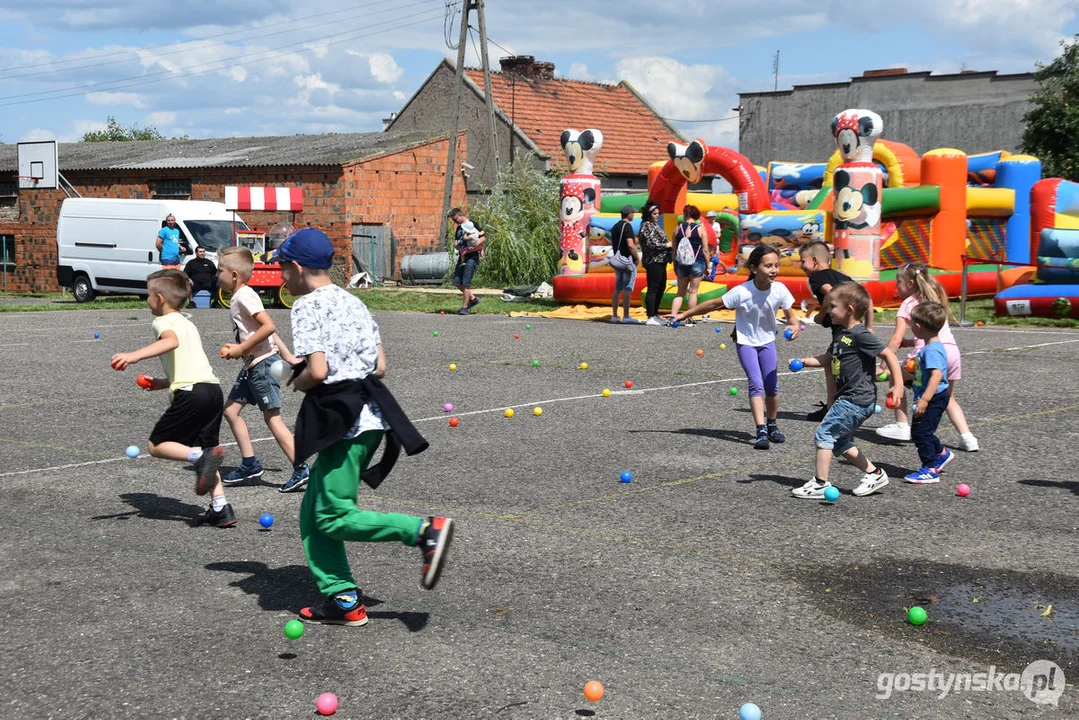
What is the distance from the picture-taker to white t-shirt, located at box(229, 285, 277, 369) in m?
7.62

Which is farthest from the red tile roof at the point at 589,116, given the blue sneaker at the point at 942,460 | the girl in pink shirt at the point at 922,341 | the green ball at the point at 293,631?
the green ball at the point at 293,631

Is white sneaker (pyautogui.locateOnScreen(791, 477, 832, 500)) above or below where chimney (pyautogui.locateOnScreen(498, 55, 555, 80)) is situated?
below

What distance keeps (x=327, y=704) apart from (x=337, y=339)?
168cm

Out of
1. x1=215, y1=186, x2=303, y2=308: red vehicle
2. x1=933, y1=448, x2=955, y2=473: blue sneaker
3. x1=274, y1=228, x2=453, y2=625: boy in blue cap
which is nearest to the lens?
x1=274, y1=228, x2=453, y2=625: boy in blue cap

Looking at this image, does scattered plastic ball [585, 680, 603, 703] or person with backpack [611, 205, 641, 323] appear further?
person with backpack [611, 205, 641, 323]

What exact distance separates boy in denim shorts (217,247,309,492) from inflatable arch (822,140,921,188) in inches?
689

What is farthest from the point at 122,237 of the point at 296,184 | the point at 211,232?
the point at 296,184

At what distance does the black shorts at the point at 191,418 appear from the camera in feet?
22.6

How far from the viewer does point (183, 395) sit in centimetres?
690

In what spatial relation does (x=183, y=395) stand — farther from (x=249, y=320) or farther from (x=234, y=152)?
(x=234, y=152)

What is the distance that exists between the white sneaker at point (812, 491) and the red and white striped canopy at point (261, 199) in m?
21.4

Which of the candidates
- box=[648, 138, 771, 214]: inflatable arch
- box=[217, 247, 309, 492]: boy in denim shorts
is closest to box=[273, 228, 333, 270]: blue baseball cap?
box=[217, 247, 309, 492]: boy in denim shorts

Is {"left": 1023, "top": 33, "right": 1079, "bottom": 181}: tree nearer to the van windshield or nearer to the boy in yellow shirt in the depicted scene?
the van windshield

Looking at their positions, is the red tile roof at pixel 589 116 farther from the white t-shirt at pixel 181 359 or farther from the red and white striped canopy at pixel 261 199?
the white t-shirt at pixel 181 359
